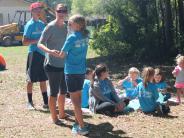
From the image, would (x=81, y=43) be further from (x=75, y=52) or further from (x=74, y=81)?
(x=74, y=81)

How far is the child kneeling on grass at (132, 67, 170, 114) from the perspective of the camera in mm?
7664

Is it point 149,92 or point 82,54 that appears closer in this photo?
point 82,54

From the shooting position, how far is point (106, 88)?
25.3 ft

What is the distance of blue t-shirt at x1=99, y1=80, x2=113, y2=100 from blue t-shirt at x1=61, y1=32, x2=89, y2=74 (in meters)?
1.43

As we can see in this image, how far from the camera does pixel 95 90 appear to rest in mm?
7586

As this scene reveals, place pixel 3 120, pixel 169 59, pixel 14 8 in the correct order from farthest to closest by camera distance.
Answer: pixel 14 8
pixel 169 59
pixel 3 120

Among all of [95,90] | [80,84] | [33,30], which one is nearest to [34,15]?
[33,30]

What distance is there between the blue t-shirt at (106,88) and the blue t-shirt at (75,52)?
1.43 meters

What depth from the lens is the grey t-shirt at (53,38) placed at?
6.78 meters

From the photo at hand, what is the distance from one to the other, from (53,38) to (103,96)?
4.70 ft

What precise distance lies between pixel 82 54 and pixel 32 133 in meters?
1.34

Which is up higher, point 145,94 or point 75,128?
point 145,94

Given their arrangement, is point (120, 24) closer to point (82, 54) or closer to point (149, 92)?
point (149, 92)

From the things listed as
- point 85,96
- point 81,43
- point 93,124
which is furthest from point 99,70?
point 81,43
